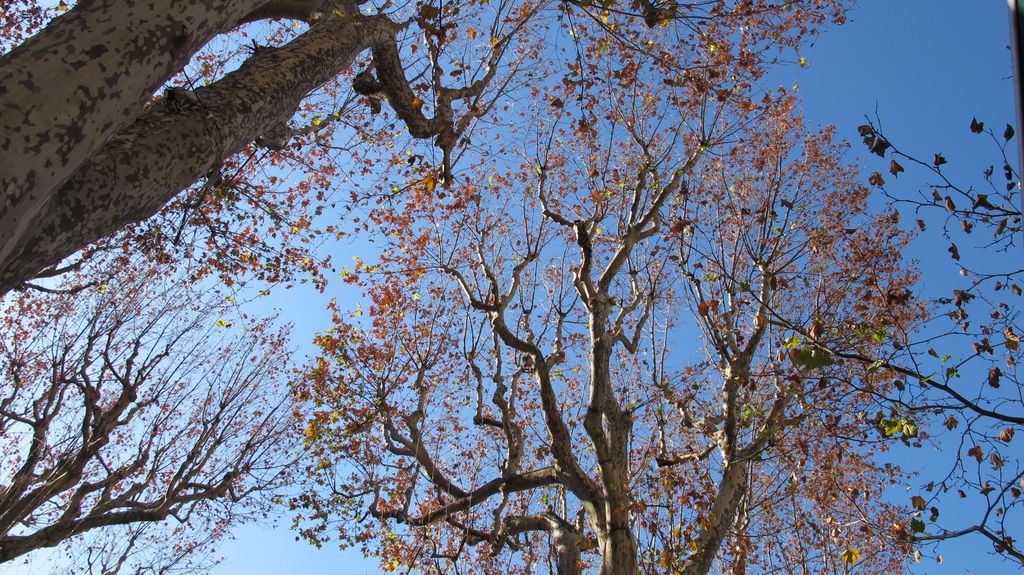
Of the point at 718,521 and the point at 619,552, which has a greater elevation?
the point at 718,521

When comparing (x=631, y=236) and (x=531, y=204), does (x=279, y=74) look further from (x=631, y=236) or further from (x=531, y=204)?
(x=531, y=204)

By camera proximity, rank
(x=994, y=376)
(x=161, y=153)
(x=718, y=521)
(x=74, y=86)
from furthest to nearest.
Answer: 1. (x=718, y=521)
2. (x=994, y=376)
3. (x=161, y=153)
4. (x=74, y=86)

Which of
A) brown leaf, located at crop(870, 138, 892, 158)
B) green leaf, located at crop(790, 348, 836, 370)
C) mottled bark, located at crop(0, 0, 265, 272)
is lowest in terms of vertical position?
mottled bark, located at crop(0, 0, 265, 272)

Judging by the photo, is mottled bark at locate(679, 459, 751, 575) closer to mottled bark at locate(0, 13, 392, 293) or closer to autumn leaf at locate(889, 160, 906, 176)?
autumn leaf at locate(889, 160, 906, 176)

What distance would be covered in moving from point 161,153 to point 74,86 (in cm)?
86

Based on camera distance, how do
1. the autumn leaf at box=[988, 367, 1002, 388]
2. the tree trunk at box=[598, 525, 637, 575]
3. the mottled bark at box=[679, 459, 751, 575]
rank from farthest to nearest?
the mottled bark at box=[679, 459, 751, 575], the tree trunk at box=[598, 525, 637, 575], the autumn leaf at box=[988, 367, 1002, 388]

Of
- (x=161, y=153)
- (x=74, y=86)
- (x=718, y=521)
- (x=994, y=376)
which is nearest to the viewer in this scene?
(x=74, y=86)

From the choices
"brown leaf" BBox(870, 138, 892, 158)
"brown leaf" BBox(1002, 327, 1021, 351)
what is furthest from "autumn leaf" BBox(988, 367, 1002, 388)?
"brown leaf" BBox(870, 138, 892, 158)

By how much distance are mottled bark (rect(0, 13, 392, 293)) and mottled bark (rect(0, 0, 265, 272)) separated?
20 cm

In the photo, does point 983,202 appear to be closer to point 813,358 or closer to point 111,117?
point 813,358

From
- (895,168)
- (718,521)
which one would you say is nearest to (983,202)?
(895,168)

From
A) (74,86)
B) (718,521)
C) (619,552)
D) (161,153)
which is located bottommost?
(74,86)

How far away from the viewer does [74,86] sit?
225cm

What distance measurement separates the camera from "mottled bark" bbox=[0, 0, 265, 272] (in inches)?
80.0
